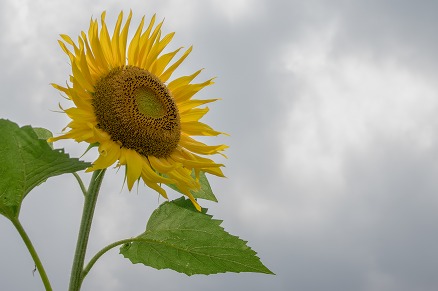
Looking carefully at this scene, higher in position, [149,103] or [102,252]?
[149,103]

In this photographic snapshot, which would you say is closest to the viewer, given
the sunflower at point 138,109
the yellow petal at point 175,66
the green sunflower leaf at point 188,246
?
the sunflower at point 138,109

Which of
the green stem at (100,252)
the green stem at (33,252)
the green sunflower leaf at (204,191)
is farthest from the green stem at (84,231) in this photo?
the green sunflower leaf at (204,191)

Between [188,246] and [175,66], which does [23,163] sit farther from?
[175,66]

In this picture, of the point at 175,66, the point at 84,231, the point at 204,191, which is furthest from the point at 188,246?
the point at 175,66

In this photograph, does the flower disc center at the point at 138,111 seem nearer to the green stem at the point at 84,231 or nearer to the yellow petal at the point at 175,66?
the yellow petal at the point at 175,66

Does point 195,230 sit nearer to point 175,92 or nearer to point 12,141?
point 175,92

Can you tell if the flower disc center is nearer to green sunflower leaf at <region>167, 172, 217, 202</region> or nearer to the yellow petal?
the yellow petal

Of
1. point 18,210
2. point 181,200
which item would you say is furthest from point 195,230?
point 18,210
